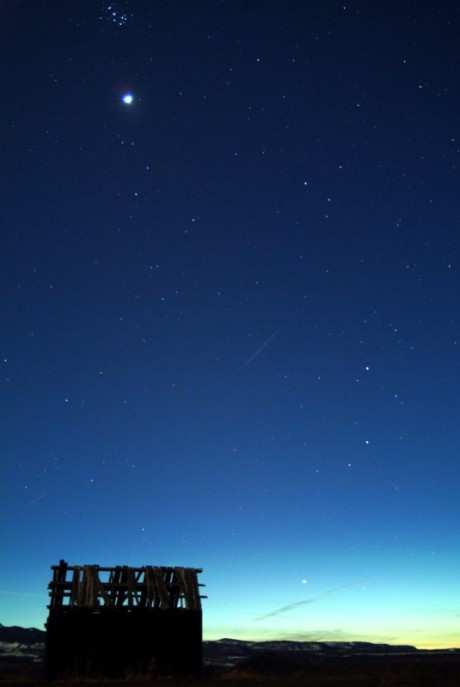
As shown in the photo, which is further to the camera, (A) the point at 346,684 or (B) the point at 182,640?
(B) the point at 182,640

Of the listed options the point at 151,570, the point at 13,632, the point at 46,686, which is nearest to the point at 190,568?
the point at 151,570

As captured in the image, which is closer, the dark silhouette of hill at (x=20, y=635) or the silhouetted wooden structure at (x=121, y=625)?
the silhouetted wooden structure at (x=121, y=625)

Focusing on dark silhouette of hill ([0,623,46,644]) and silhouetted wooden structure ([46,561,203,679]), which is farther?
dark silhouette of hill ([0,623,46,644])

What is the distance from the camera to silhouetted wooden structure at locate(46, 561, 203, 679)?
1798cm

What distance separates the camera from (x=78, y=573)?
18719mm

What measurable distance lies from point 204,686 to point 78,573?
23.3ft

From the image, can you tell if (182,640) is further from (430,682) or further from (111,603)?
(430,682)

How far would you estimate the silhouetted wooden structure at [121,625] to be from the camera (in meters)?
18.0

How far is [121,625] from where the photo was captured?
18.5 meters

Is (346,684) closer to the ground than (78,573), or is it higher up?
closer to the ground

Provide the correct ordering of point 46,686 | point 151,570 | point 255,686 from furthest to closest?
point 151,570, point 46,686, point 255,686

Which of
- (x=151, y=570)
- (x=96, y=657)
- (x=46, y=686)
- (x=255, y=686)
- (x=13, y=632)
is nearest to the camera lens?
(x=255, y=686)

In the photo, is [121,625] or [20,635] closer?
[121,625]

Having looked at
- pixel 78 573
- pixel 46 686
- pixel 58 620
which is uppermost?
pixel 78 573
